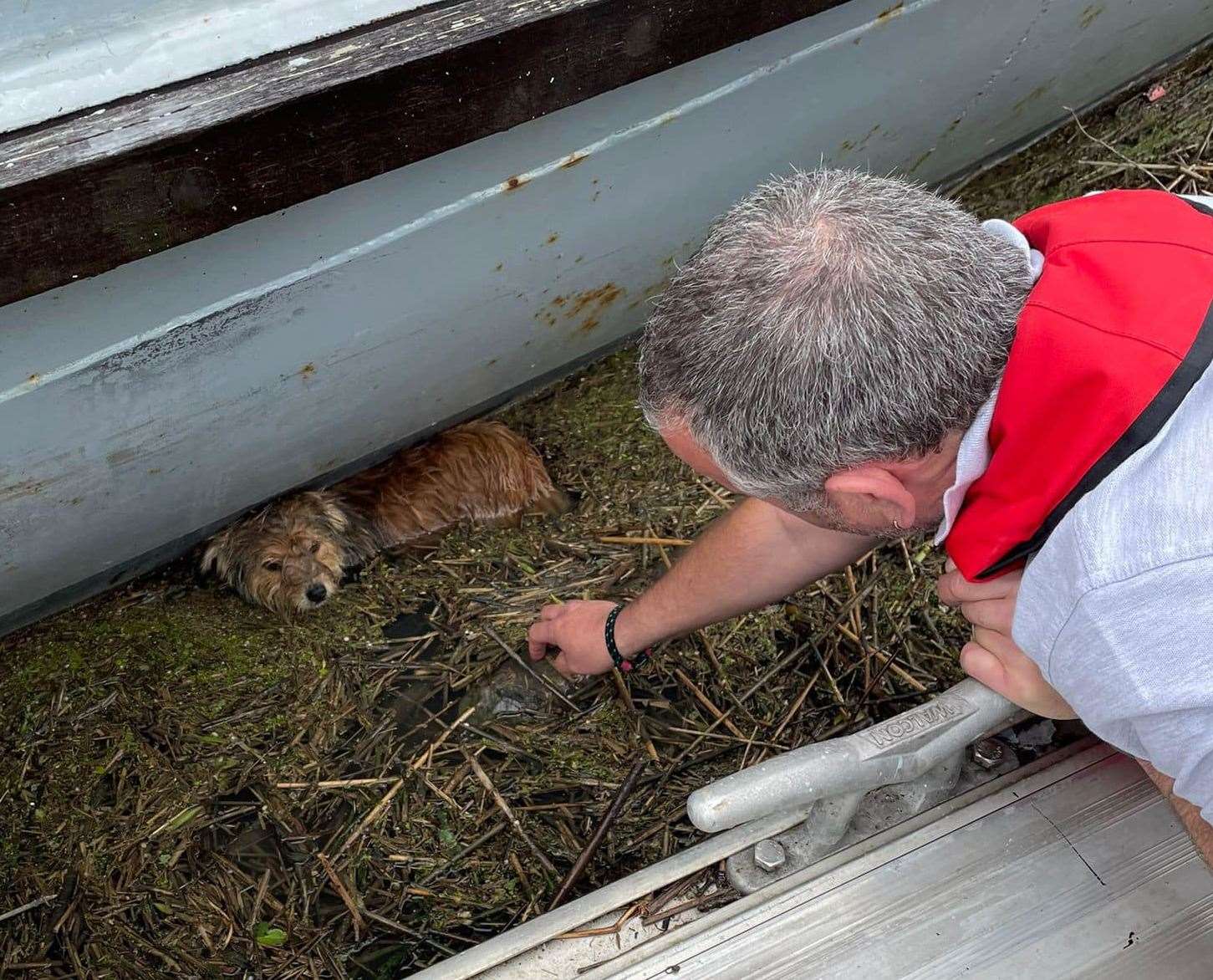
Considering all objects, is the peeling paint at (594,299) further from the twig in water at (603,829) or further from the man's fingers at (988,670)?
the man's fingers at (988,670)

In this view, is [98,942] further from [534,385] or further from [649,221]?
[649,221]

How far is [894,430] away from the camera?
178 cm

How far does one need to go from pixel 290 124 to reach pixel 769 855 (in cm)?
175

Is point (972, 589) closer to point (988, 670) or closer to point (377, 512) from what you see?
point (988, 670)

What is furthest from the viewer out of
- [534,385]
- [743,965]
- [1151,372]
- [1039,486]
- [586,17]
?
[534,385]

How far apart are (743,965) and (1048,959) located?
0.59 m

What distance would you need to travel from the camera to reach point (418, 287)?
3012mm

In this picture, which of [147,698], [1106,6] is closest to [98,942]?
[147,698]

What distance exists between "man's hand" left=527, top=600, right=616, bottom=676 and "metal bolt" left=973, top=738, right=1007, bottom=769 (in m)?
0.91

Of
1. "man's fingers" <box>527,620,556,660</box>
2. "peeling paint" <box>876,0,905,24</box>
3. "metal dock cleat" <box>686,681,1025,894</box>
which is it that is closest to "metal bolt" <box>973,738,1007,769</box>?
"metal dock cleat" <box>686,681,1025,894</box>

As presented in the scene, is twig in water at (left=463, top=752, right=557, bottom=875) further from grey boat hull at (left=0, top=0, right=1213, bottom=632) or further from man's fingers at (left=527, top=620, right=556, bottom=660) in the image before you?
grey boat hull at (left=0, top=0, right=1213, bottom=632)

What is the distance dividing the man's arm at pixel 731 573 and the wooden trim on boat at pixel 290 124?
1.08 m

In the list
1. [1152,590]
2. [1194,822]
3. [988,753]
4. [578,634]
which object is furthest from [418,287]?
[1194,822]

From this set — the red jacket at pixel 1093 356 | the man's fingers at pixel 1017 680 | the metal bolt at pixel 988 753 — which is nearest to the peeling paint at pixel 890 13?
the red jacket at pixel 1093 356
